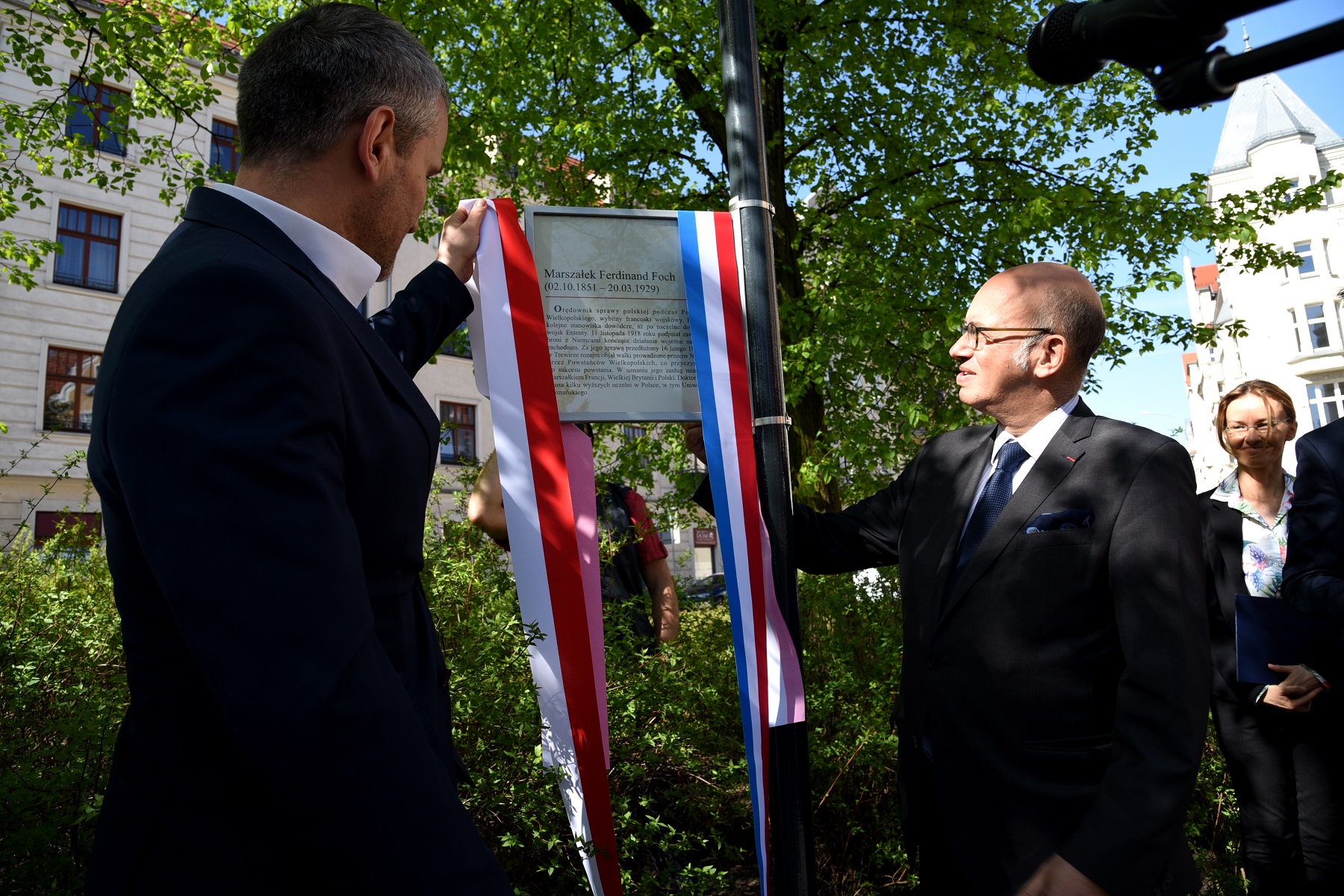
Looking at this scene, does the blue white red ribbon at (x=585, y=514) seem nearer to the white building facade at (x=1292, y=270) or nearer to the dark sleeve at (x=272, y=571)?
the dark sleeve at (x=272, y=571)

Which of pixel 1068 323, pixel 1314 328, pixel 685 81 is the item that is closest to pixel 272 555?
pixel 1068 323

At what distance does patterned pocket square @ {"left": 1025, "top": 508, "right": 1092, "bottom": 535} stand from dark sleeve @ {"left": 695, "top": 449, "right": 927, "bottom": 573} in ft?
2.14

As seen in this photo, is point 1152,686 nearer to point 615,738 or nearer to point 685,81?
point 615,738

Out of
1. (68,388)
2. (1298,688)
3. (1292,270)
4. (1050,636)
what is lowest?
(1298,688)

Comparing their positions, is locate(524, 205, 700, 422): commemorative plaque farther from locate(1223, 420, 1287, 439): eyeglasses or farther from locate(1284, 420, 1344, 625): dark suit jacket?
locate(1223, 420, 1287, 439): eyeglasses

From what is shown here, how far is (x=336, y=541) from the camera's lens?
1.03m

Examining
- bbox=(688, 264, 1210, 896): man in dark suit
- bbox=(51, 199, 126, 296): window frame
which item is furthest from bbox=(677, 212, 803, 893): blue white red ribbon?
bbox=(51, 199, 126, 296): window frame

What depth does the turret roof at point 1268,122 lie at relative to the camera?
38156 millimetres

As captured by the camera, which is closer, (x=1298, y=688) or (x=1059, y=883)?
(x=1059, y=883)

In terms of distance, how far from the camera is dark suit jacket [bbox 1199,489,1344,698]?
3566 mm

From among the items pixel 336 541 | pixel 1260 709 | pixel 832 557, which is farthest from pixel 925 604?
pixel 1260 709

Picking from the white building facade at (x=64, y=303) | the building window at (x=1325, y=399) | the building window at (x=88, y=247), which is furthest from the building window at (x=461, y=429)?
the building window at (x=1325, y=399)

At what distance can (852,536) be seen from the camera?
9.45 ft

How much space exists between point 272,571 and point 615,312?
1726 mm
